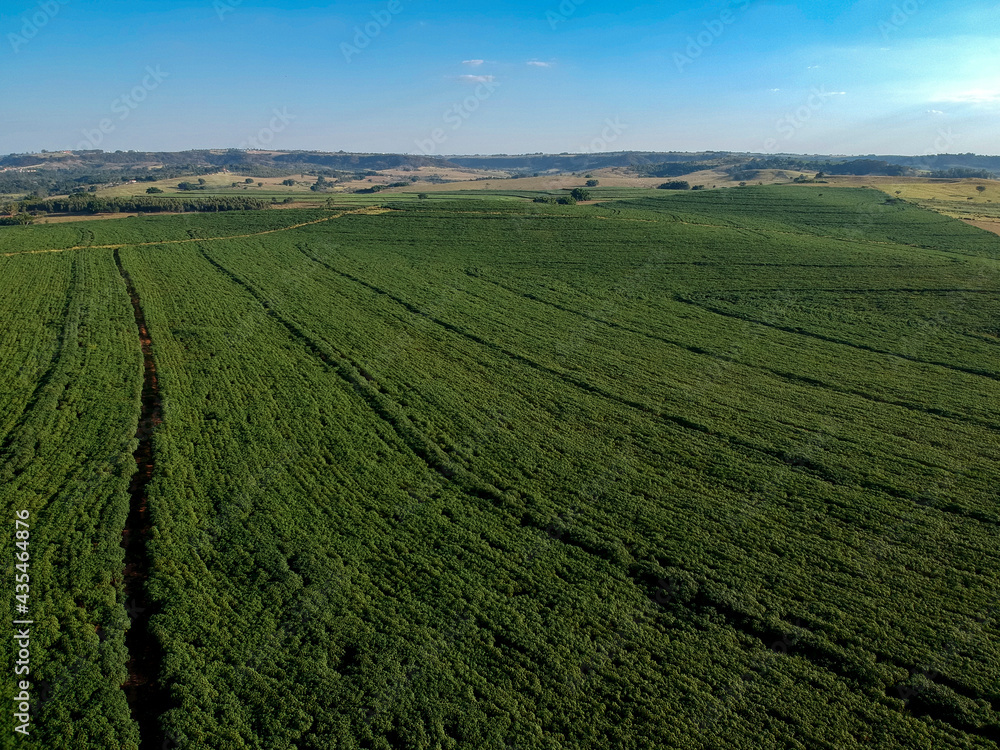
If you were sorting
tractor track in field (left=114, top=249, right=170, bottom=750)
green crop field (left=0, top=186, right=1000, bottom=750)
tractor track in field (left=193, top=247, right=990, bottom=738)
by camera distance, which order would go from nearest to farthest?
tractor track in field (left=114, top=249, right=170, bottom=750)
green crop field (left=0, top=186, right=1000, bottom=750)
tractor track in field (left=193, top=247, right=990, bottom=738)

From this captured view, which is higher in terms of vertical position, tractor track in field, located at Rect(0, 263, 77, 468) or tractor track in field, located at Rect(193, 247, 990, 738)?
tractor track in field, located at Rect(0, 263, 77, 468)

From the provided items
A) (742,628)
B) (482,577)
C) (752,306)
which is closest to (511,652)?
(482,577)

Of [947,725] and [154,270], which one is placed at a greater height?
[154,270]

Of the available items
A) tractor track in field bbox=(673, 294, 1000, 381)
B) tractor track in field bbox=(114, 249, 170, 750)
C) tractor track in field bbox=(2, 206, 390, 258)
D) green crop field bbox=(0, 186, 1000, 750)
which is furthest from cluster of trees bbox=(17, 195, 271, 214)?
tractor track in field bbox=(114, 249, 170, 750)

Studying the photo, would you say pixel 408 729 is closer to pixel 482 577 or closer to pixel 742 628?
pixel 482 577

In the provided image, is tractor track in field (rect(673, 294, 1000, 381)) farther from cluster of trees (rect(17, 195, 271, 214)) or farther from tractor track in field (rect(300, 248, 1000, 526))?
cluster of trees (rect(17, 195, 271, 214))

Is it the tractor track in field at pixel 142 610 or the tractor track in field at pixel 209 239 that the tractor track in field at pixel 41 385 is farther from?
the tractor track in field at pixel 209 239
